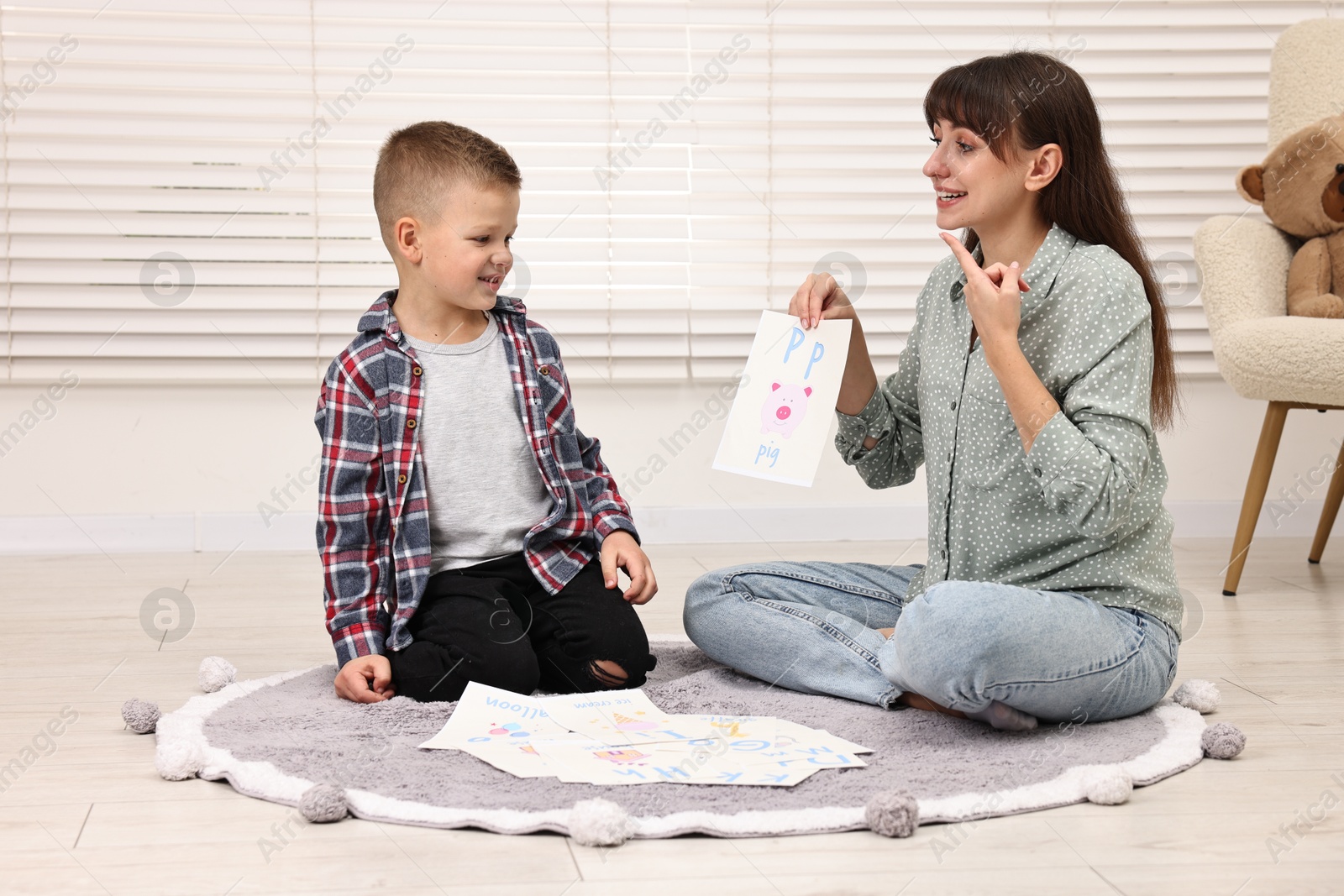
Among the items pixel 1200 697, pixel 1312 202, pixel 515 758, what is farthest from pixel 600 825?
pixel 1312 202

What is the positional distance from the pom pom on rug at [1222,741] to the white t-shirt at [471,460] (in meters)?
0.69

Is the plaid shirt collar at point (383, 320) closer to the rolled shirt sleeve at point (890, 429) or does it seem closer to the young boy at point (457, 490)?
the young boy at point (457, 490)

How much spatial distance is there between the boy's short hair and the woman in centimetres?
36

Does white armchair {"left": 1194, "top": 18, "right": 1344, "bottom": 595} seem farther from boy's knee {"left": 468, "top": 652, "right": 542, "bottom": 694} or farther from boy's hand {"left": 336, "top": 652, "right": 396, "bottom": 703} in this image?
boy's hand {"left": 336, "top": 652, "right": 396, "bottom": 703}

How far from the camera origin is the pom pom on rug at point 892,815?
88 centimetres

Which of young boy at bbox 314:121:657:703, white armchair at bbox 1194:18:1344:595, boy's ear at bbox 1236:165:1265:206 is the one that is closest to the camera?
young boy at bbox 314:121:657:703

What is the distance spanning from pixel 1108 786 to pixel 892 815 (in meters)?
0.19

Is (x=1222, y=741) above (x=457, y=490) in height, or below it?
below

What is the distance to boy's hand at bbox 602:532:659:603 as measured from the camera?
1287 millimetres

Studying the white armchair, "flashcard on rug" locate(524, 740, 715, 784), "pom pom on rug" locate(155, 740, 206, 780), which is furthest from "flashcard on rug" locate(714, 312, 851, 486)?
the white armchair

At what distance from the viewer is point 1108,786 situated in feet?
3.09

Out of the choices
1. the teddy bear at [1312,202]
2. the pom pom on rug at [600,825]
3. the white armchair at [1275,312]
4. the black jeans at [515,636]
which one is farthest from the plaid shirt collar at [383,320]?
the teddy bear at [1312,202]

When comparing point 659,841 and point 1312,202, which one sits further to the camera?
point 1312,202

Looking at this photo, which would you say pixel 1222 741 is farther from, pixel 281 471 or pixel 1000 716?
pixel 281 471
